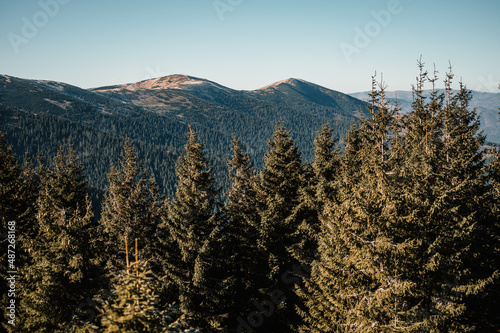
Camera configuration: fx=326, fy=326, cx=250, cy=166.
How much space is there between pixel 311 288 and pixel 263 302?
20.1 ft

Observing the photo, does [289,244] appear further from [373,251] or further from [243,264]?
[373,251]

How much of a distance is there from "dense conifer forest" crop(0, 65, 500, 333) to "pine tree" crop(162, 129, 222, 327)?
0.32 feet

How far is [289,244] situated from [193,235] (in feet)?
25.9

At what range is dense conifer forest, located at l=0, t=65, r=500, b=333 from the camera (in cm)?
1252

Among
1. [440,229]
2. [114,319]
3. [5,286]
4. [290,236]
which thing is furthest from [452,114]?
[5,286]

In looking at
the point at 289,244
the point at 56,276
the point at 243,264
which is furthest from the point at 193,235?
the point at 289,244

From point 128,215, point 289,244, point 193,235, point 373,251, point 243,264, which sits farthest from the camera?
point 128,215

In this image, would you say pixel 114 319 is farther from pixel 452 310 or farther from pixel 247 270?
pixel 247 270

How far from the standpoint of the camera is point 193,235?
20.1 meters

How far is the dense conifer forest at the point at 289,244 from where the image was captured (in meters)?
Result: 12.5

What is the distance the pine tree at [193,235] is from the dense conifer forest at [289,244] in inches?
3.8

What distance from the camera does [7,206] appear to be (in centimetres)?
2262

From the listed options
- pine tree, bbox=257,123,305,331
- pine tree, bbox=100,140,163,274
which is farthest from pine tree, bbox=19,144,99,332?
pine tree, bbox=257,123,305,331

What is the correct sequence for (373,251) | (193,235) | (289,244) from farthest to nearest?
(289,244), (193,235), (373,251)
